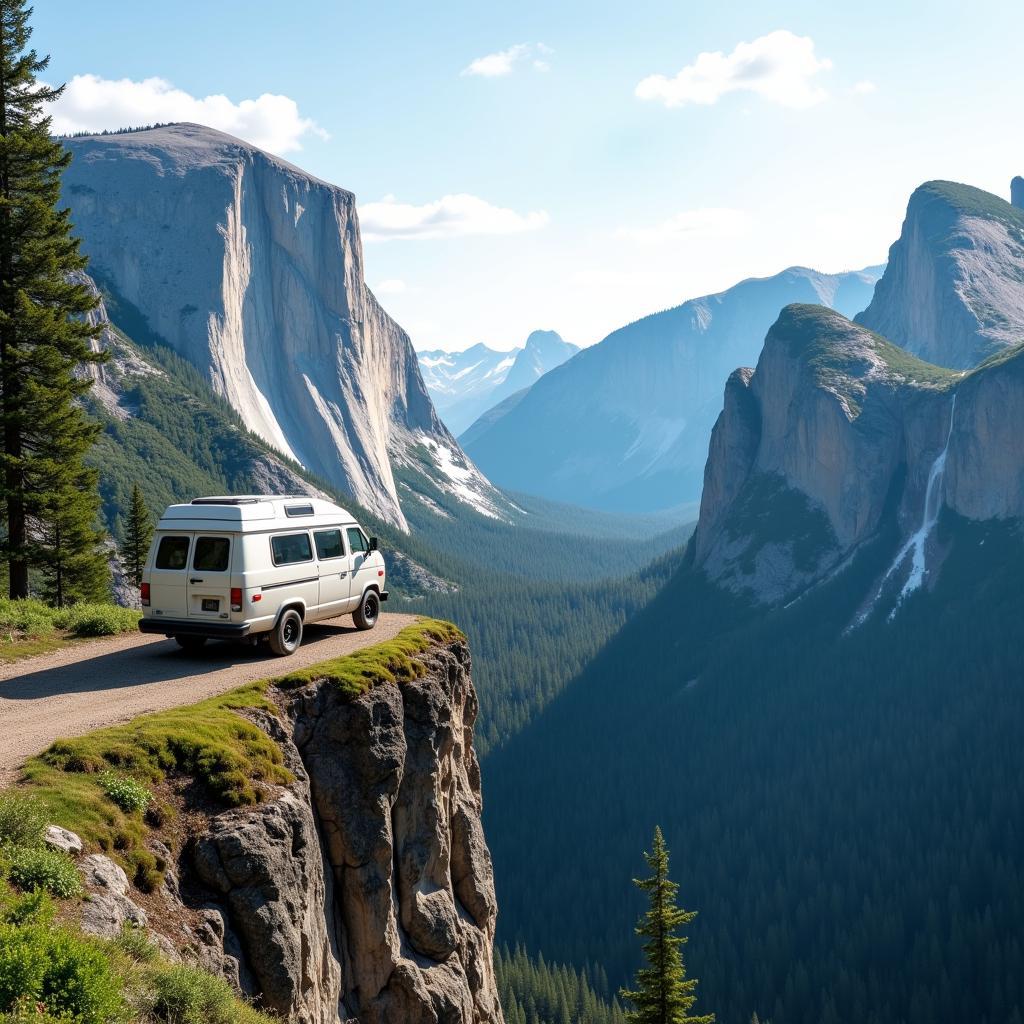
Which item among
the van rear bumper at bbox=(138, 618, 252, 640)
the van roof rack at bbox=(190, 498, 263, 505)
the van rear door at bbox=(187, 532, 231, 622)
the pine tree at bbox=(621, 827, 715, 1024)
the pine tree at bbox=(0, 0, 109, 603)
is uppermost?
the pine tree at bbox=(0, 0, 109, 603)

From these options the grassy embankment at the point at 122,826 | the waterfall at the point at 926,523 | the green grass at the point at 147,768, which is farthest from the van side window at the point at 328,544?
the waterfall at the point at 926,523

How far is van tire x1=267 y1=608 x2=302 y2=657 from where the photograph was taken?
24141mm

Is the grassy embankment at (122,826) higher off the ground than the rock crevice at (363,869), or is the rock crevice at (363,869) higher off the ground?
the grassy embankment at (122,826)

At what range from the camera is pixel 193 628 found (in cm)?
2350

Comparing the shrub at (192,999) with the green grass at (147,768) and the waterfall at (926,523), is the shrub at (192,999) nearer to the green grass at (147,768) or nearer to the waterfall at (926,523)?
the green grass at (147,768)

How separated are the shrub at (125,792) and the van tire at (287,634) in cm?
862

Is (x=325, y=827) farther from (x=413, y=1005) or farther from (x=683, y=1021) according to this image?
(x=683, y=1021)

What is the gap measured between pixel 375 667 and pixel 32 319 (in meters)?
22.5

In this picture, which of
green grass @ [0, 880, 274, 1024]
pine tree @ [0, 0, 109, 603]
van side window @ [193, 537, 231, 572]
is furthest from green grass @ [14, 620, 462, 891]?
pine tree @ [0, 0, 109, 603]

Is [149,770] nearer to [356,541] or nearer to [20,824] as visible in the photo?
[20,824]

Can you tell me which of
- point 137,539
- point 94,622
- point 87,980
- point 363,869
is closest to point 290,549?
point 94,622

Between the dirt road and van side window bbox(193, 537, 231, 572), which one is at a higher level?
van side window bbox(193, 537, 231, 572)

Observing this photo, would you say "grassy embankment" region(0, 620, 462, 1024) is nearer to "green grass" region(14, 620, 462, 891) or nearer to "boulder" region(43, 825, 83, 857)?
"green grass" region(14, 620, 462, 891)

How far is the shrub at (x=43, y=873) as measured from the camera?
39.9 feet
